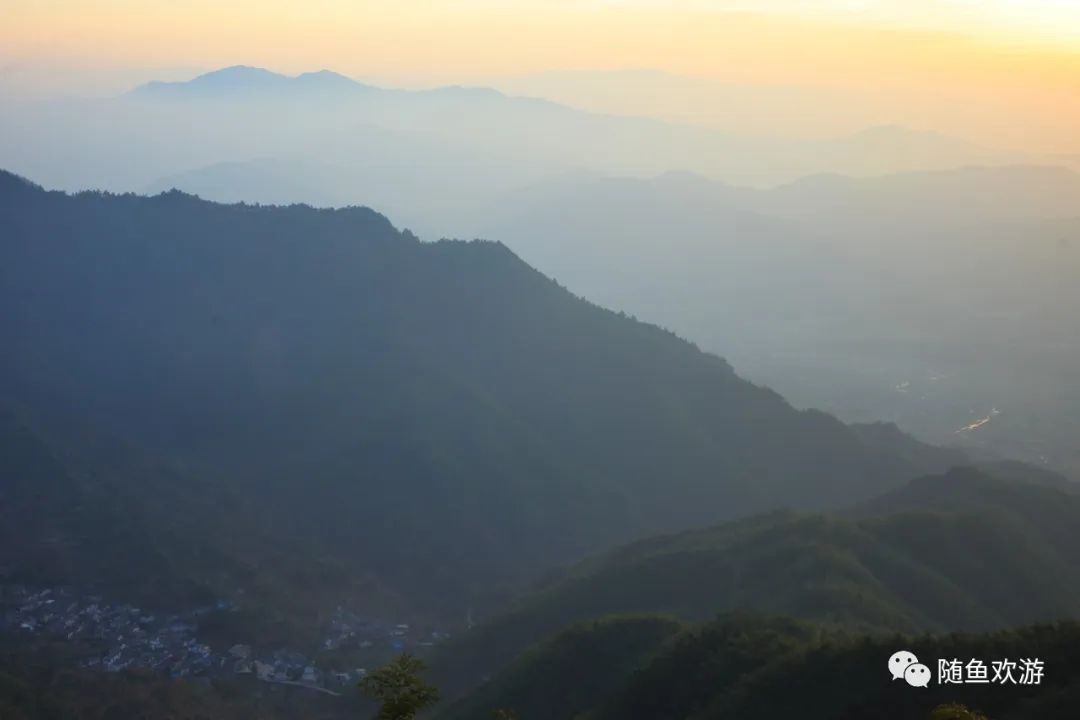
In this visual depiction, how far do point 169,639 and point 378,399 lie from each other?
26.0 metres

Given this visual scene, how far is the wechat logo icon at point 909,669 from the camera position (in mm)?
25516

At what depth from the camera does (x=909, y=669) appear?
25969mm

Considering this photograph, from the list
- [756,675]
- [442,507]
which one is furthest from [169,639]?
→ [756,675]

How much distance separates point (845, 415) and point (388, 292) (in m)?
57.4

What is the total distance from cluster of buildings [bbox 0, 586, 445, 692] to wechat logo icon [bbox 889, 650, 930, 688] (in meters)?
27.6

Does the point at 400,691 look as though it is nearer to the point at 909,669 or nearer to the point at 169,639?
the point at 909,669

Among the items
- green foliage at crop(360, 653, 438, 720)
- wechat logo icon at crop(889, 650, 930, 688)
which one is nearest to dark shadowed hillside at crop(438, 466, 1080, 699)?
wechat logo icon at crop(889, 650, 930, 688)

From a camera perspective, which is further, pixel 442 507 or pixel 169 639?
pixel 442 507

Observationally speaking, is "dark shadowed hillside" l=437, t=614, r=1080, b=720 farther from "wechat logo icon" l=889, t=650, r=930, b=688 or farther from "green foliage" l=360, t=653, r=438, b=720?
"green foliage" l=360, t=653, r=438, b=720

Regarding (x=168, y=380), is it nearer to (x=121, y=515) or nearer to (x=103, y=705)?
(x=121, y=515)

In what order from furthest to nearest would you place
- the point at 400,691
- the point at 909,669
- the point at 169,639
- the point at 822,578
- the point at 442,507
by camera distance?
the point at 442,507, the point at 169,639, the point at 822,578, the point at 909,669, the point at 400,691

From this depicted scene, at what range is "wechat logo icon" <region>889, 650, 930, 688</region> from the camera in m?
25.5

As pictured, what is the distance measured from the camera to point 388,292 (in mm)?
78688

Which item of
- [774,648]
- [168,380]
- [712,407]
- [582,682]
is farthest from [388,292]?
[774,648]
